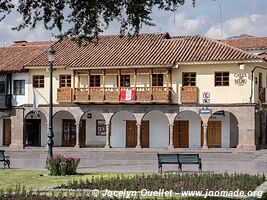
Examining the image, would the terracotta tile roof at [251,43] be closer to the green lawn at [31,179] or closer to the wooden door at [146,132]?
the wooden door at [146,132]

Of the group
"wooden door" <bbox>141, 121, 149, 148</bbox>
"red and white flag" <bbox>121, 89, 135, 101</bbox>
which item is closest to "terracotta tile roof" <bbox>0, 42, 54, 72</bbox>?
"red and white flag" <bbox>121, 89, 135, 101</bbox>

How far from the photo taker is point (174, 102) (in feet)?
129

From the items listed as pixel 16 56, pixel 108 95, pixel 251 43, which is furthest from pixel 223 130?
pixel 251 43

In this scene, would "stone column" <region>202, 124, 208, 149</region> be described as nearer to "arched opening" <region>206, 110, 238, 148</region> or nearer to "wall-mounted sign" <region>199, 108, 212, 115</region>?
"wall-mounted sign" <region>199, 108, 212, 115</region>

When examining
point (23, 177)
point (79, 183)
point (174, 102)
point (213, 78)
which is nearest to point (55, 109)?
point (174, 102)

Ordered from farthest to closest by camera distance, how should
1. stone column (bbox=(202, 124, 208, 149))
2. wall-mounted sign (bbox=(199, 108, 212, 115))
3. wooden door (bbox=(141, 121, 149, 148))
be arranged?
wooden door (bbox=(141, 121, 149, 148)) < wall-mounted sign (bbox=(199, 108, 212, 115)) < stone column (bbox=(202, 124, 208, 149))

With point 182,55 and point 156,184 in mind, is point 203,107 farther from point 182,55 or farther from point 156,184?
point 156,184

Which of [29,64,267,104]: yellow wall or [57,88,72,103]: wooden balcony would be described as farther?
[57,88,72,103]: wooden balcony

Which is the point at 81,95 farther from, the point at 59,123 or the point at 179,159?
the point at 179,159

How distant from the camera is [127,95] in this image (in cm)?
3950

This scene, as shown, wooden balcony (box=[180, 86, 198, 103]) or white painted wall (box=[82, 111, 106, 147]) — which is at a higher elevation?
wooden balcony (box=[180, 86, 198, 103])

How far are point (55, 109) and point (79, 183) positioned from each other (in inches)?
1038

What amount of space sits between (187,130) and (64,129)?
31.8 ft

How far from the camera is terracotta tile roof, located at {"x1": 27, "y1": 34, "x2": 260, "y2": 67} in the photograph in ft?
127
